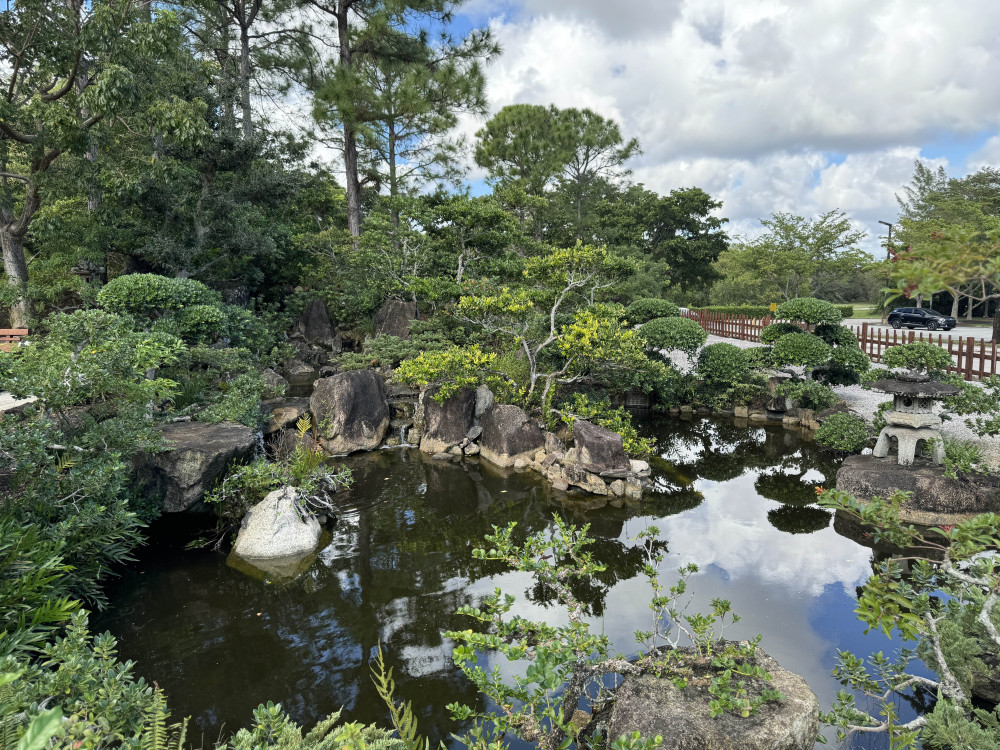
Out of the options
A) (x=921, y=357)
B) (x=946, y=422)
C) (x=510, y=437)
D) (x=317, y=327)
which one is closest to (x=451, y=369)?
(x=510, y=437)

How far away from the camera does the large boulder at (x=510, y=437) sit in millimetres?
9000

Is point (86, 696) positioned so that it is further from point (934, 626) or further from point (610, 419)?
point (610, 419)

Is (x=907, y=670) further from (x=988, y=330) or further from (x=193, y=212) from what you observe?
(x=988, y=330)

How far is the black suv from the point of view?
2406 cm

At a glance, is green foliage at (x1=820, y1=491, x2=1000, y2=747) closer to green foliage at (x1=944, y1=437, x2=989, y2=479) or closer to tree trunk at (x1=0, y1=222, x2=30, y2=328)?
green foliage at (x1=944, y1=437, x2=989, y2=479)

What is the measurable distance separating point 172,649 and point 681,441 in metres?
8.83

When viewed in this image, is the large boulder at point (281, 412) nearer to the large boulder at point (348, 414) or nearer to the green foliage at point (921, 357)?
the large boulder at point (348, 414)

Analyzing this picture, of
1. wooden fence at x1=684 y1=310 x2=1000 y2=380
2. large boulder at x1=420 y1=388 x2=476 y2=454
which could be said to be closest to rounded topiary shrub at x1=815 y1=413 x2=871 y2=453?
wooden fence at x1=684 y1=310 x2=1000 y2=380

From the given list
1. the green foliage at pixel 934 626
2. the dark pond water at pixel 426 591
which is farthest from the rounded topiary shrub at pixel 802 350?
the green foliage at pixel 934 626

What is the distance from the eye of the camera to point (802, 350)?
35.6 ft

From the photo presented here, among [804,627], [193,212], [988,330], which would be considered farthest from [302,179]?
[988,330]

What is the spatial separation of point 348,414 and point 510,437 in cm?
313

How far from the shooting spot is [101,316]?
584 cm

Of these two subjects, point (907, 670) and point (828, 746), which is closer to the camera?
point (828, 746)
